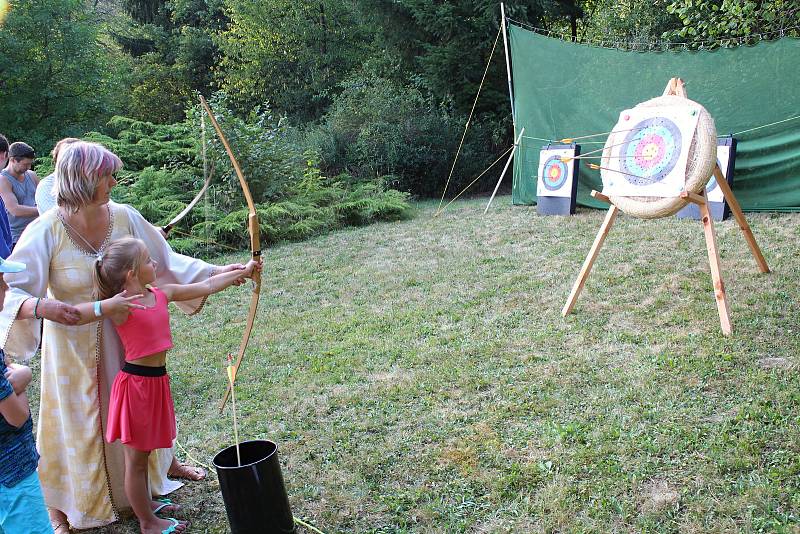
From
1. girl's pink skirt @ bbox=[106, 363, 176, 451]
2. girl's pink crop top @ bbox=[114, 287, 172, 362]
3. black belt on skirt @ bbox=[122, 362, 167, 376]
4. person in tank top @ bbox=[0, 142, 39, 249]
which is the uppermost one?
person in tank top @ bbox=[0, 142, 39, 249]

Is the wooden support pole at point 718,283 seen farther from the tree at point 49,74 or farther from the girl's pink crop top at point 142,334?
the tree at point 49,74

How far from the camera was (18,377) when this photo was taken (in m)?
1.51

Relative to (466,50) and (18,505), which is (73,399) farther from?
(466,50)

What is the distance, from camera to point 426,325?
415 centimetres

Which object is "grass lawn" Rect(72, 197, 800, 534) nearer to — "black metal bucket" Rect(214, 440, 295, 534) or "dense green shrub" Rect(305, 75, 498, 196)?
"black metal bucket" Rect(214, 440, 295, 534)

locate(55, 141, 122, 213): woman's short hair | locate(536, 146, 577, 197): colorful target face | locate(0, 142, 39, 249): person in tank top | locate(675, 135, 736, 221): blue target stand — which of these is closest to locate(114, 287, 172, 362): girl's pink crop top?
locate(55, 141, 122, 213): woman's short hair

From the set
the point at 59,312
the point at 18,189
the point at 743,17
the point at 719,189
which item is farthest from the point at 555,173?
the point at 59,312

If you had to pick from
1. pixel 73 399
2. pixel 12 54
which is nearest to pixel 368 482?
pixel 73 399

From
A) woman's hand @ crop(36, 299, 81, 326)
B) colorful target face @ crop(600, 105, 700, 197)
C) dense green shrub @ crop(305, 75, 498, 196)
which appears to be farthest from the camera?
dense green shrub @ crop(305, 75, 498, 196)

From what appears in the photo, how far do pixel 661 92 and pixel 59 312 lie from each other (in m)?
7.01

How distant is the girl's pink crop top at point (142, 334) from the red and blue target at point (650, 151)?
10.00ft

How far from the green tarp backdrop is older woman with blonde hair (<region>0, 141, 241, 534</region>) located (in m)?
6.52

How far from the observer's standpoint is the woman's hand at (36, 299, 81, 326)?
6.06 ft

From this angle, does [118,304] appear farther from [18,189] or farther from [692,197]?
[692,197]
